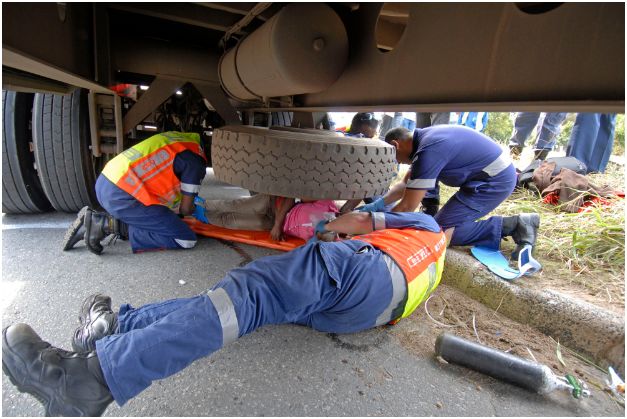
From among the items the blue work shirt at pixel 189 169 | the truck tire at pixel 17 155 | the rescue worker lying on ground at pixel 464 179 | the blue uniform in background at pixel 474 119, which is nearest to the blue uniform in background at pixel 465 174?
the rescue worker lying on ground at pixel 464 179

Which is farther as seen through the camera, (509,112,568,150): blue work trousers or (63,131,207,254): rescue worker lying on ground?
(509,112,568,150): blue work trousers

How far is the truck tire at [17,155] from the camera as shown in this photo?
2.30 metres

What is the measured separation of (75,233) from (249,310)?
1.56 m

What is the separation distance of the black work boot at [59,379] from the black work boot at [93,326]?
196 mm

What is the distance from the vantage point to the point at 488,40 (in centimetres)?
95

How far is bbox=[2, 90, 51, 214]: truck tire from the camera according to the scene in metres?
2.30

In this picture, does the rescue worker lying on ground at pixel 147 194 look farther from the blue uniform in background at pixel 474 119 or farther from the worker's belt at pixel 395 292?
the blue uniform in background at pixel 474 119

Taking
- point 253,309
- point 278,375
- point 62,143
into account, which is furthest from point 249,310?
point 62,143

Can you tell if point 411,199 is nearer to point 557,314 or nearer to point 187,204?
point 557,314

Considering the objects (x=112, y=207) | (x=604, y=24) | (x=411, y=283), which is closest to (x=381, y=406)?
(x=411, y=283)

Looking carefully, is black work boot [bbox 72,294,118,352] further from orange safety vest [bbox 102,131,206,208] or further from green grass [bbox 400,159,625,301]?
green grass [bbox 400,159,625,301]

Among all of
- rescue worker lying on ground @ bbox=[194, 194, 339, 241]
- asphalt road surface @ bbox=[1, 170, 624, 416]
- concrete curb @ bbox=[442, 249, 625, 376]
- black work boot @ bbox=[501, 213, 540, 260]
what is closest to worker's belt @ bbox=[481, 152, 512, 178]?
black work boot @ bbox=[501, 213, 540, 260]

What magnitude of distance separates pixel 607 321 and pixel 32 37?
2485mm

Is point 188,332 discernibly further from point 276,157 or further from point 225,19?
point 225,19
